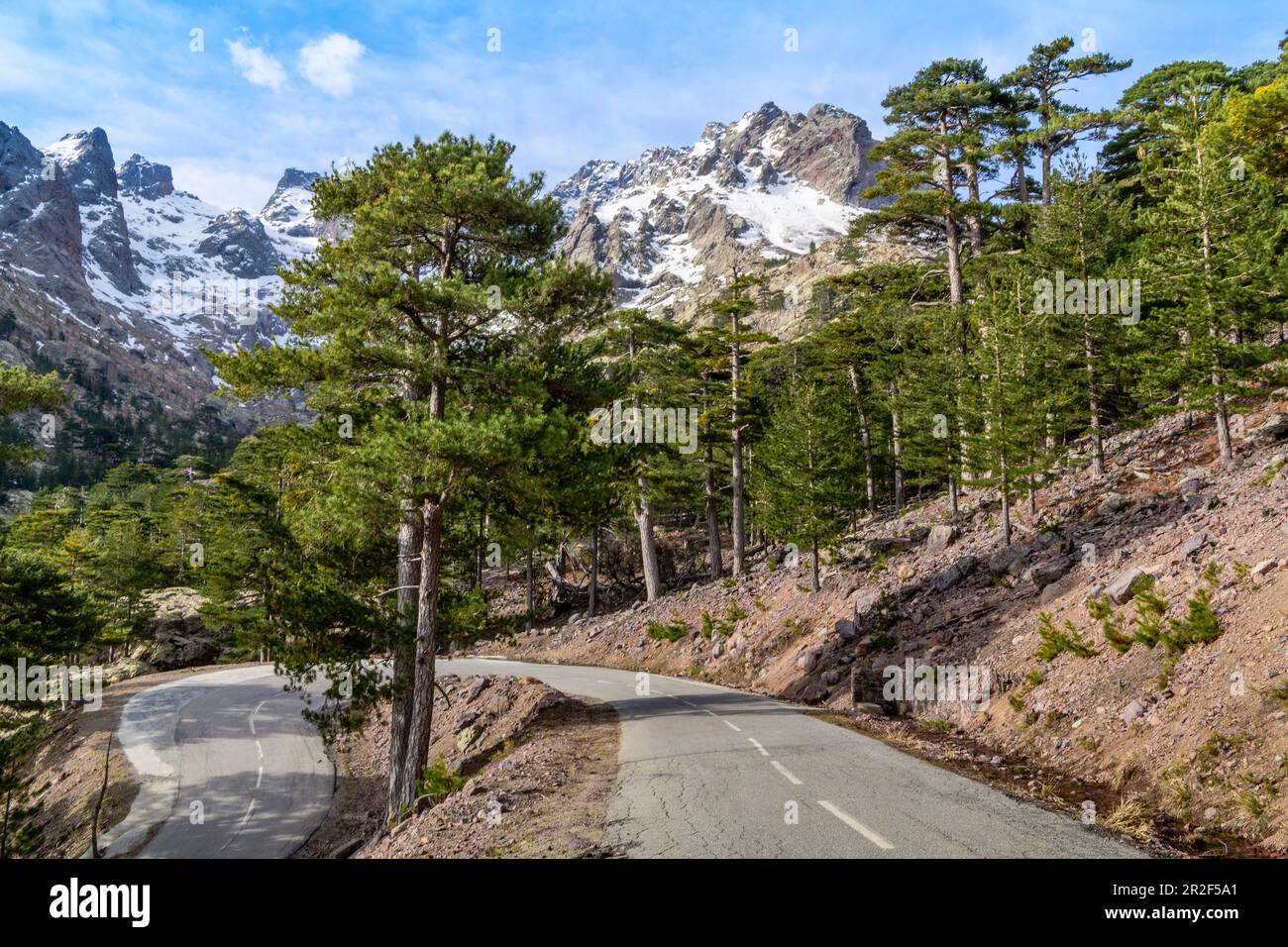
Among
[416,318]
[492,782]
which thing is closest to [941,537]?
[492,782]

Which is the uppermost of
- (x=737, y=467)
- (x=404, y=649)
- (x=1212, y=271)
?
(x=1212, y=271)

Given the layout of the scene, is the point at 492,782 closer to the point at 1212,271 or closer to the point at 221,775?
the point at 221,775

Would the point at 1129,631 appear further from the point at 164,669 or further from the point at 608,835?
the point at 164,669

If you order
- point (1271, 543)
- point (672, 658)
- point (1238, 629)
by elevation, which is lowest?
point (672, 658)

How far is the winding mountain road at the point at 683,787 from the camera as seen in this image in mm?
6574

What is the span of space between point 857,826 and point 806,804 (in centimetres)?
98

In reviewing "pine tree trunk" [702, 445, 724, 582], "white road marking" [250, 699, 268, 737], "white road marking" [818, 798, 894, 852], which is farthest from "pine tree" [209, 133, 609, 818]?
"pine tree trunk" [702, 445, 724, 582]

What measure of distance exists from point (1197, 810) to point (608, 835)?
268 inches

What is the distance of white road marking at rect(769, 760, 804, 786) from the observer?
29.1ft

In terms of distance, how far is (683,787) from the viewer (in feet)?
29.5

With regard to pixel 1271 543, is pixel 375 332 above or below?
above
